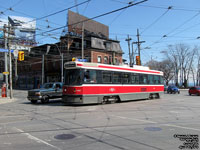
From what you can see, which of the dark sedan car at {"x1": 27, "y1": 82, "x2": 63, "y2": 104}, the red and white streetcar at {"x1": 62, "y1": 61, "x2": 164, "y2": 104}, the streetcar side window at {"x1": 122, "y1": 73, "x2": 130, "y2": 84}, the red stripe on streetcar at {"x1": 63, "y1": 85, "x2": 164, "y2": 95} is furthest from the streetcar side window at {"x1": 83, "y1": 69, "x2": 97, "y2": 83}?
the dark sedan car at {"x1": 27, "y1": 82, "x2": 63, "y2": 104}

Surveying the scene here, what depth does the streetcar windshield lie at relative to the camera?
13.8 m

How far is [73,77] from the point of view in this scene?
14.0 meters

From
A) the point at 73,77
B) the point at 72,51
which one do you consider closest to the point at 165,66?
Answer: the point at 72,51

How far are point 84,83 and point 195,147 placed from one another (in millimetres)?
9505

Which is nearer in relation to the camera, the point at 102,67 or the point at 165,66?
the point at 102,67

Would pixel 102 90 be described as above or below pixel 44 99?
above

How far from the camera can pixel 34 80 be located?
53.0 metres

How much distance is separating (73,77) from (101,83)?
2221mm

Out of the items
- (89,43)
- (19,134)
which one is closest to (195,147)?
(19,134)

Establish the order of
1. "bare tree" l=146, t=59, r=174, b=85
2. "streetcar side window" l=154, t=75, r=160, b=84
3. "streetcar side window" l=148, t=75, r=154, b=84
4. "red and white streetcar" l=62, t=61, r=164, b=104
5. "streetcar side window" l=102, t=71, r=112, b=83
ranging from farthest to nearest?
"bare tree" l=146, t=59, r=174, b=85 < "streetcar side window" l=154, t=75, r=160, b=84 < "streetcar side window" l=148, t=75, r=154, b=84 < "streetcar side window" l=102, t=71, r=112, b=83 < "red and white streetcar" l=62, t=61, r=164, b=104

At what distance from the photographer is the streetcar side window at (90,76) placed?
1398 cm

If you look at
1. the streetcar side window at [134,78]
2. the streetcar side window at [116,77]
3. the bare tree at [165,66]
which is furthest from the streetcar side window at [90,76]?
the bare tree at [165,66]

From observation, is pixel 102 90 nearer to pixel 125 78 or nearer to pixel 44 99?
pixel 125 78

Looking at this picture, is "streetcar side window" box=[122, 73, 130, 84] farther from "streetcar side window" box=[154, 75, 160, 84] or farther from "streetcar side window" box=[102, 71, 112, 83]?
"streetcar side window" box=[154, 75, 160, 84]
